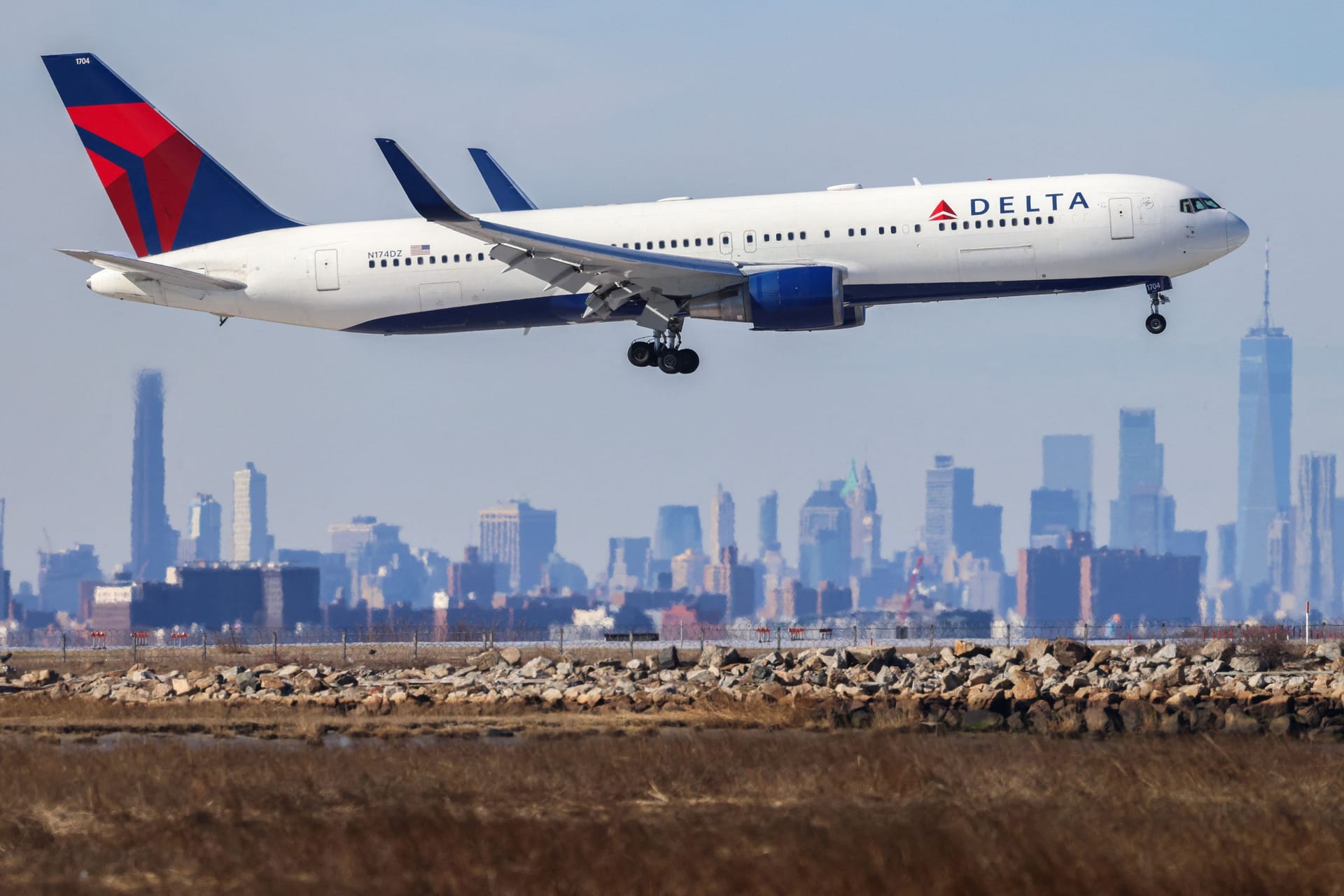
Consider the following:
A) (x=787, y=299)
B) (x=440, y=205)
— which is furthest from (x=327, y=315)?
(x=787, y=299)

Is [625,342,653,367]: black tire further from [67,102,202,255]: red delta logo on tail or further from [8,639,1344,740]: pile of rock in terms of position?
[67,102,202,255]: red delta logo on tail

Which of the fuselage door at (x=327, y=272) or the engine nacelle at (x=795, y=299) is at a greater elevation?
the fuselage door at (x=327, y=272)

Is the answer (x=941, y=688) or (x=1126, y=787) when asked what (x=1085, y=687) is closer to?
(x=941, y=688)

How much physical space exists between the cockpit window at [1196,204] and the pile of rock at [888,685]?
10701 mm

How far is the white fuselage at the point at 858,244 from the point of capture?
43.8 meters

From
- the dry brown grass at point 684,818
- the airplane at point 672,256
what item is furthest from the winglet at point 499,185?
the dry brown grass at point 684,818

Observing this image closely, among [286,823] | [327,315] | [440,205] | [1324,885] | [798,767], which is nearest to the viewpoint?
[1324,885]

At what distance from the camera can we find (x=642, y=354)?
158 feet

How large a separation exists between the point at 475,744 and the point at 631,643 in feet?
82.3

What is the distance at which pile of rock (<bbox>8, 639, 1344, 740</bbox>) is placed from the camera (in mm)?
33219

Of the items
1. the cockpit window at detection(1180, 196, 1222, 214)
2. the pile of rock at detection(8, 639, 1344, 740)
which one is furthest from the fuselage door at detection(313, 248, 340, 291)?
the cockpit window at detection(1180, 196, 1222, 214)

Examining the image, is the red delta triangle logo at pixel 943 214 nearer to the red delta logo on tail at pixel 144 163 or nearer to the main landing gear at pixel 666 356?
the main landing gear at pixel 666 356

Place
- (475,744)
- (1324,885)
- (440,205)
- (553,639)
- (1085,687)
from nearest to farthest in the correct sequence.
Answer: (1324,885) → (475,744) → (1085,687) → (440,205) → (553,639)

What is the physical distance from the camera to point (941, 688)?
125ft
